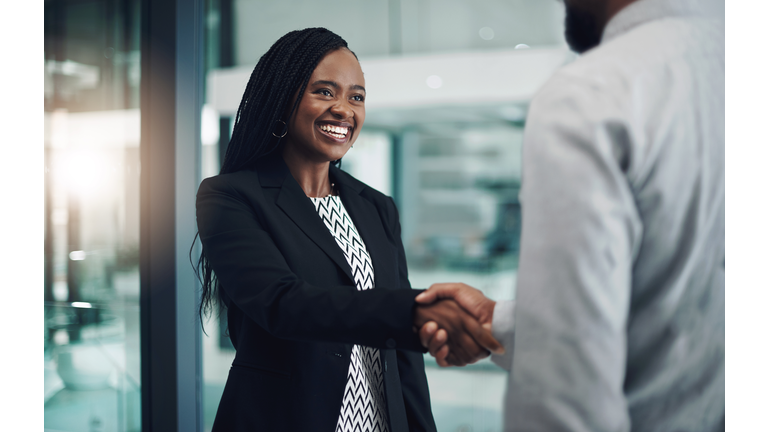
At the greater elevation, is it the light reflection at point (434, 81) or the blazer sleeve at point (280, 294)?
the light reflection at point (434, 81)

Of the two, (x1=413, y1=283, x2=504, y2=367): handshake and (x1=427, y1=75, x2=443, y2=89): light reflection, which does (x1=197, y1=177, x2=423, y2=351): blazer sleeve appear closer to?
(x1=413, y1=283, x2=504, y2=367): handshake

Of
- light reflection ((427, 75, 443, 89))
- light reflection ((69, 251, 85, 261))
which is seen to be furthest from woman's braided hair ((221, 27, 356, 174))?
light reflection ((427, 75, 443, 89))

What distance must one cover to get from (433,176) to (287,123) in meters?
2.42

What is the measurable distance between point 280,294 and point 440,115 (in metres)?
2.57

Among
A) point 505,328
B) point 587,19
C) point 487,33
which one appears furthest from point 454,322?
point 487,33

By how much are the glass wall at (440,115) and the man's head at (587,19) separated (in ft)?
4.86

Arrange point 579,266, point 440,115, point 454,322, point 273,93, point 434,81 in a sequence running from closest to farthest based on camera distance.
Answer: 1. point 579,266
2. point 454,322
3. point 273,93
4. point 434,81
5. point 440,115

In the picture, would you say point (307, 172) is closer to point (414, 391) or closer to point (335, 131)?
point (335, 131)

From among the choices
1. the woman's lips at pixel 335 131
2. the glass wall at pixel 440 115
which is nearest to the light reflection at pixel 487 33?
the glass wall at pixel 440 115

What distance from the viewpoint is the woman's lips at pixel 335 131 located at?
1381mm

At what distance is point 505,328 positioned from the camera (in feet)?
3.02

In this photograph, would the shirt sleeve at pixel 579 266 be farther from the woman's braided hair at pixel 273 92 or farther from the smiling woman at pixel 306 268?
the woman's braided hair at pixel 273 92

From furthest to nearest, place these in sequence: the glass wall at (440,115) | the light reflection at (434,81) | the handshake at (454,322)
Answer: the light reflection at (434,81) < the glass wall at (440,115) < the handshake at (454,322)
